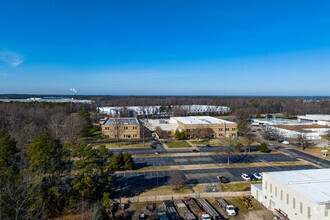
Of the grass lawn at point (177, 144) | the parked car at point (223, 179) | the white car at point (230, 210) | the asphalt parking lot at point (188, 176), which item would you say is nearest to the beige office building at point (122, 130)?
the grass lawn at point (177, 144)

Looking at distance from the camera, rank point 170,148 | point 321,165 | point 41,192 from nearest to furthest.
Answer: point 41,192 → point 321,165 → point 170,148

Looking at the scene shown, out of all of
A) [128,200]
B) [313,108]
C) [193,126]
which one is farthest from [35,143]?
[313,108]

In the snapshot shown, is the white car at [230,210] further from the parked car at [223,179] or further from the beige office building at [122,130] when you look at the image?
the beige office building at [122,130]

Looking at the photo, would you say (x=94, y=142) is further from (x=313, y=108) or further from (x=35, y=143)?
(x=313, y=108)

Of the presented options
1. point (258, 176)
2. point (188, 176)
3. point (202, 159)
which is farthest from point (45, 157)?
point (258, 176)

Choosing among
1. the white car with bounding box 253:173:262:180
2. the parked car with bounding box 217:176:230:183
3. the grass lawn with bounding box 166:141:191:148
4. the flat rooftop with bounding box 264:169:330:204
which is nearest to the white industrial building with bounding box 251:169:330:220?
the flat rooftop with bounding box 264:169:330:204

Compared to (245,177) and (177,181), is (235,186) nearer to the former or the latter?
(245,177)

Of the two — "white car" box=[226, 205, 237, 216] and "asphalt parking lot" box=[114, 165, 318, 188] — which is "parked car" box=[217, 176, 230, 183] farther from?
"white car" box=[226, 205, 237, 216]
